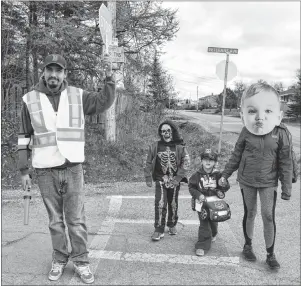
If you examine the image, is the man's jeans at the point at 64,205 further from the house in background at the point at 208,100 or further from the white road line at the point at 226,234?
the house in background at the point at 208,100

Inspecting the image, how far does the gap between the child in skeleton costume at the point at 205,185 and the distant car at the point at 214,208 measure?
0.06m

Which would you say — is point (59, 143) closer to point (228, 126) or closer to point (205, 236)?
point (205, 236)

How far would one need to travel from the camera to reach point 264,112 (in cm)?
340

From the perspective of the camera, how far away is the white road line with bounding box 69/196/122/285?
3465 mm

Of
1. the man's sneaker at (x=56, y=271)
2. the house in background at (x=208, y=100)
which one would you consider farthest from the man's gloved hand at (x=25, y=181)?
the house in background at (x=208, y=100)

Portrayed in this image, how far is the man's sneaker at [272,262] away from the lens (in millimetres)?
3445

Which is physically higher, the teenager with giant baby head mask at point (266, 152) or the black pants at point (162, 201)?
the teenager with giant baby head mask at point (266, 152)

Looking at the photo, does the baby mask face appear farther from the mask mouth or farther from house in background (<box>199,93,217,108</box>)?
house in background (<box>199,93,217,108</box>)

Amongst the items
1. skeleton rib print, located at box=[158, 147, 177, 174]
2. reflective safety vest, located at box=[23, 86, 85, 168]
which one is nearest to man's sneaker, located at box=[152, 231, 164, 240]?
skeleton rib print, located at box=[158, 147, 177, 174]

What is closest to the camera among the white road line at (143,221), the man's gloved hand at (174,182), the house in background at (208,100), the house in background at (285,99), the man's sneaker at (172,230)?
the house in background at (285,99)

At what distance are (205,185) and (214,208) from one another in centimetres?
28

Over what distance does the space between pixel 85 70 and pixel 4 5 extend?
9.31 feet

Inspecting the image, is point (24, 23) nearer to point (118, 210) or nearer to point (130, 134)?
point (130, 134)

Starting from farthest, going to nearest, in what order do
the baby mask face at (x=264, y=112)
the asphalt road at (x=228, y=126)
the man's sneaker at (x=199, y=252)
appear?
the asphalt road at (x=228, y=126) < the man's sneaker at (x=199, y=252) < the baby mask face at (x=264, y=112)
